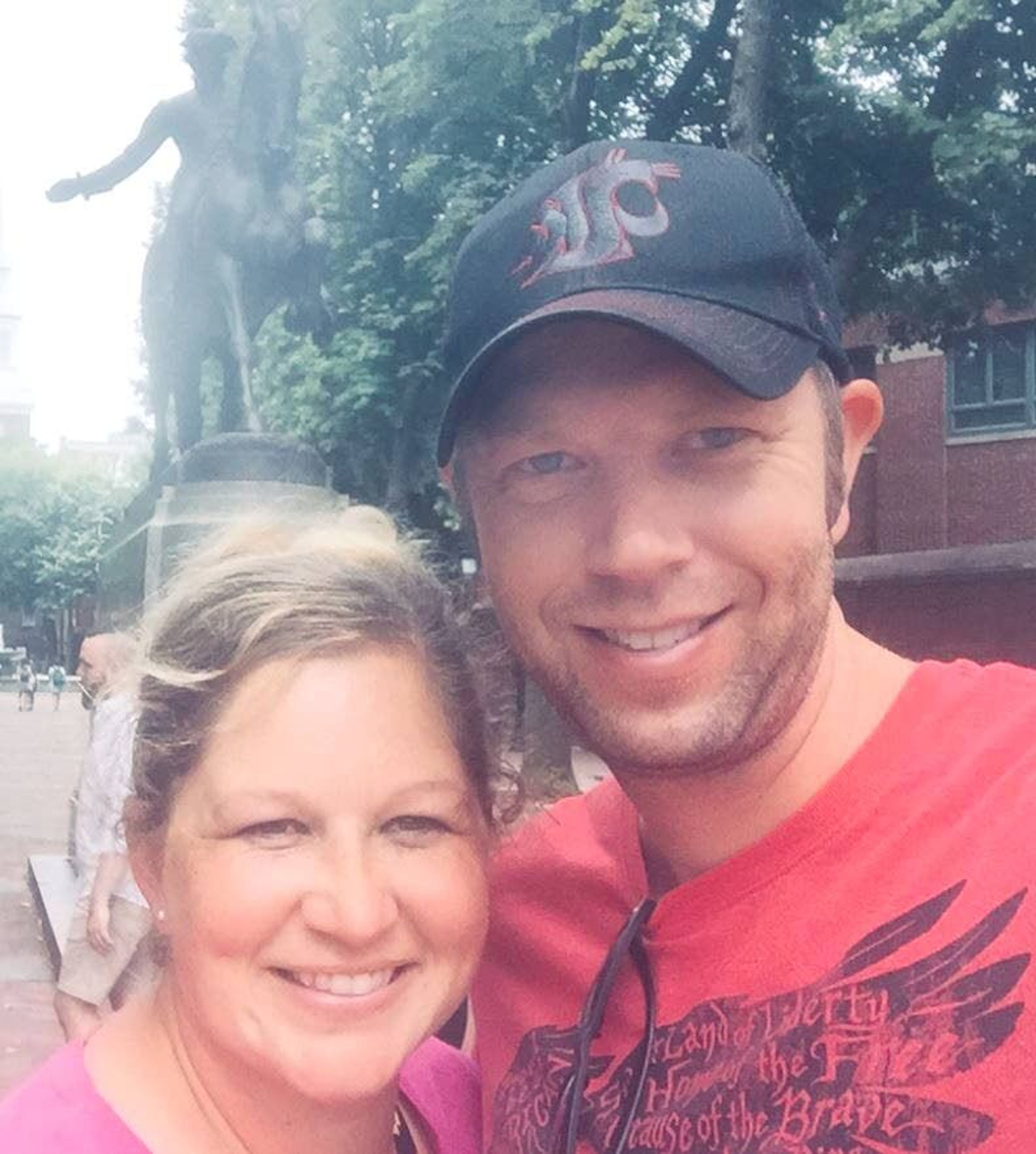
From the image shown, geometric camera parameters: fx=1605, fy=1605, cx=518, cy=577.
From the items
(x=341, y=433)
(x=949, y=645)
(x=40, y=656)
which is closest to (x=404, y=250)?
(x=341, y=433)

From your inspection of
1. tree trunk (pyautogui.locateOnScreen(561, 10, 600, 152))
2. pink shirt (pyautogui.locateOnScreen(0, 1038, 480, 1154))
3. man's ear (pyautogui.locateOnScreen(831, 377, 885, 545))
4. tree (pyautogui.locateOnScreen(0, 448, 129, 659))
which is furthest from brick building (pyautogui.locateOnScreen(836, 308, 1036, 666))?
tree (pyautogui.locateOnScreen(0, 448, 129, 659))

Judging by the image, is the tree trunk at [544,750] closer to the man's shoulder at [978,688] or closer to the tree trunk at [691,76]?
the man's shoulder at [978,688]

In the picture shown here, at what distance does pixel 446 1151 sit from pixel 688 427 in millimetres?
914

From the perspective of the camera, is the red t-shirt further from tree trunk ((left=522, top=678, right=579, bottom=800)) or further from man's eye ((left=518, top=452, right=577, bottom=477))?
man's eye ((left=518, top=452, right=577, bottom=477))

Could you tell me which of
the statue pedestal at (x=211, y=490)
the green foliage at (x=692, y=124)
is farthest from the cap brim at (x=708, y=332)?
the green foliage at (x=692, y=124)

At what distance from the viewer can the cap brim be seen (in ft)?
5.66

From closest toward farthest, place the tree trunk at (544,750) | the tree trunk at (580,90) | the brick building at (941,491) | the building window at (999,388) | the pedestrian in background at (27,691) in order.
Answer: the tree trunk at (544,750), the tree trunk at (580,90), the brick building at (941,491), the building window at (999,388), the pedestrian in background at (27,691)

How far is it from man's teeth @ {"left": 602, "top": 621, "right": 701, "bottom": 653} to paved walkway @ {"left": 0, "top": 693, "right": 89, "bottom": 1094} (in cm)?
505

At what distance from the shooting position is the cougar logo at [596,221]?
5.83 feet

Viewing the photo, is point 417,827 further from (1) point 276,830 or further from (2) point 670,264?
(2) point 670,264

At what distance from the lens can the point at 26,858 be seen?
12.2 meters

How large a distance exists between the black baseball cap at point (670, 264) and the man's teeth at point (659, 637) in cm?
27

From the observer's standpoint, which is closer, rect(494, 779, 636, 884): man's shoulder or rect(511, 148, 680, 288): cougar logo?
rect(511, 148, 680, 288): cougar logo

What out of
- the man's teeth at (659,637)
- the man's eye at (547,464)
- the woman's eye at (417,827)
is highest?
the man's eye at (547,464)
